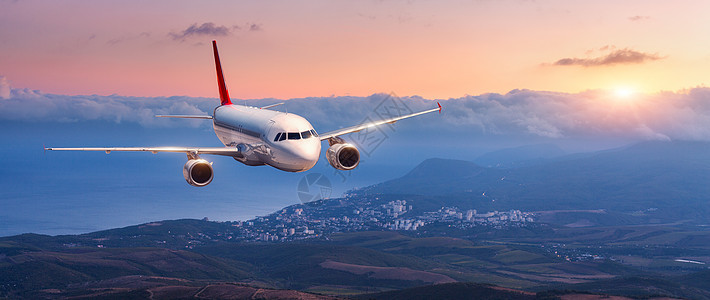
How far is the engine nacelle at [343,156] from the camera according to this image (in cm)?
5538

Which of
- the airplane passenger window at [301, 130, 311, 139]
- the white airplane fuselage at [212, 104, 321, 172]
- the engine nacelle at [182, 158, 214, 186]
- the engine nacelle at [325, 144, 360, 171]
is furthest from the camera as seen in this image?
the engine nacelle at [325, 144, 360, 171]

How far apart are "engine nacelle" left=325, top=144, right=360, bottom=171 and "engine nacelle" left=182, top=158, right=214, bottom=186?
10.5m

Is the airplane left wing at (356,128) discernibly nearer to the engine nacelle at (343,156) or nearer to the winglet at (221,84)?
the engine nacelle at (343,156)

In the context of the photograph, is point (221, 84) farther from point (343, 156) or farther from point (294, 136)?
point (294, 136)

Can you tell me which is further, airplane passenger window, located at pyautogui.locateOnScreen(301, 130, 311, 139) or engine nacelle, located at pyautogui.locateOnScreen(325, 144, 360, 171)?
engine nacelle, located at pyautogui.locateOnScreen(325, 144, 360, 171)

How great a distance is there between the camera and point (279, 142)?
53.3 meters

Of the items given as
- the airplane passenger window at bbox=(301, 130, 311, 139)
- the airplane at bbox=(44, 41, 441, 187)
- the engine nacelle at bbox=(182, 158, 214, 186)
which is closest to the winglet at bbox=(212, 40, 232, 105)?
the airplane at bbox=(44, 41, 441, 187)

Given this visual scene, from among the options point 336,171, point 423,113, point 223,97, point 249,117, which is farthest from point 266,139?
point 223,97

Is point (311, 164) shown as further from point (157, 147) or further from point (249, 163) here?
point (157, 147)

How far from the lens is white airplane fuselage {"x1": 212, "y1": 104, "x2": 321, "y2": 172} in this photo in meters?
52.1

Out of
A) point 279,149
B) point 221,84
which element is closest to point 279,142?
point 279,149

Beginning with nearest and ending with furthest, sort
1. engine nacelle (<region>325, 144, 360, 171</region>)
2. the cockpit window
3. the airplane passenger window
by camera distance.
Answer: the cockpit window
the airplane passenger window
engine nacelle (<region>325, 144, 360, 171</region>)

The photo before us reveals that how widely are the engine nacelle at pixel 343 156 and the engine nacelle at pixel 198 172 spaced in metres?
10.5

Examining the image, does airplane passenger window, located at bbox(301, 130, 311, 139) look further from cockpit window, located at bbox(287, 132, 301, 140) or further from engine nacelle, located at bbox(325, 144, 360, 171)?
engine nacelle, located at bbox(325, 144, 360, 171)
